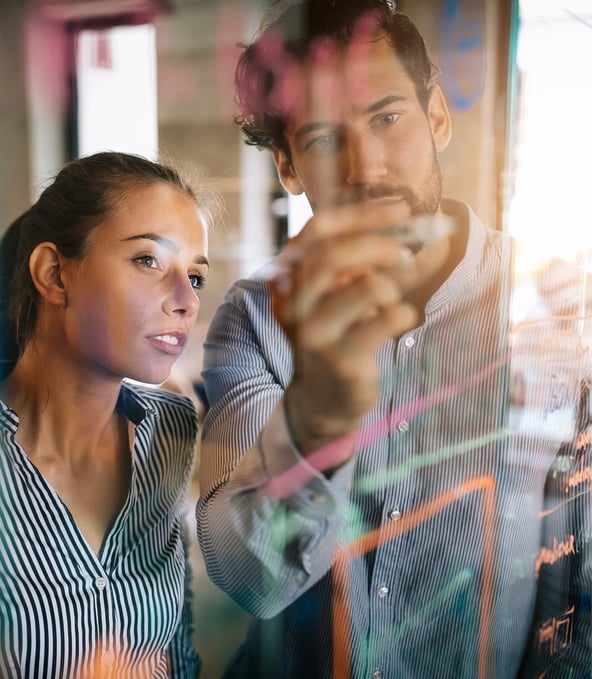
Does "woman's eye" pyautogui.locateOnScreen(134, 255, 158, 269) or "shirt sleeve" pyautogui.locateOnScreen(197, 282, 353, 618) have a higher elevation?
"woman's eye" pyautogui.locateOnScreen(134, 255, 158, 269)

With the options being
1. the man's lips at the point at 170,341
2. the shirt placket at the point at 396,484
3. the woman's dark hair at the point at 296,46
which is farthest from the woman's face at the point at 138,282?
the shirt placket at the point at 396,484

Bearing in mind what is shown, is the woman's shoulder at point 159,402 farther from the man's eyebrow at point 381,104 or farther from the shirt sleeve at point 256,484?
the man's eyebrow at point 381,104

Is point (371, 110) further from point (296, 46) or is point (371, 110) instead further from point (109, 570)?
point (109, 570)

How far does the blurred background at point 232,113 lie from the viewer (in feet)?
2.06

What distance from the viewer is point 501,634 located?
70 cm

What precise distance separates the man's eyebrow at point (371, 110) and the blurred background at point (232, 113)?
0.05 m

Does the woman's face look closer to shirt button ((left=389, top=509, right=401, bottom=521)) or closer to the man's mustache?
the man's mustache

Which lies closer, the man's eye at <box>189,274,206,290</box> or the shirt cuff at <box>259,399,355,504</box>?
the shirt cuff at <box>259,399,355,504</box>

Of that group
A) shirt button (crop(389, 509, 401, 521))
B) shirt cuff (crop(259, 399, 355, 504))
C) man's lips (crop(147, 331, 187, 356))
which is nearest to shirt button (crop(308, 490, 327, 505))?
shirt cuff (crop(259, 399, 355, 504))

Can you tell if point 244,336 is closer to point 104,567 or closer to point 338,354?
point 338,354

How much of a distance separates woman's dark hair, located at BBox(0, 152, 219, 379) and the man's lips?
12 centimetres

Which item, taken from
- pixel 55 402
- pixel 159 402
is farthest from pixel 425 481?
pixel 55 402

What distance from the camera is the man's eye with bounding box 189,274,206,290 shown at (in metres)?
0.64

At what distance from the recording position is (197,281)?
644 mm
